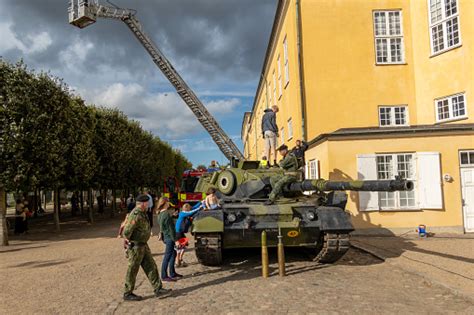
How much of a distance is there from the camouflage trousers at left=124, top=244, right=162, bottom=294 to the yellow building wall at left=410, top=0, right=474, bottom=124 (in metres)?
14.5

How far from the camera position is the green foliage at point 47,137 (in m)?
15.0

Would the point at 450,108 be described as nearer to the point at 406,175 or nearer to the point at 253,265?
the point at 406,175

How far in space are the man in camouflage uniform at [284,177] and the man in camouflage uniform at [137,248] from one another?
10.9ft

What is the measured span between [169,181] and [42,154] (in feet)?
29.8

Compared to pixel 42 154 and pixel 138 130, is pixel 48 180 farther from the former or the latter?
pixel 138 130

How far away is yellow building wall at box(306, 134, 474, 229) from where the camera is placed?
44.7 ft

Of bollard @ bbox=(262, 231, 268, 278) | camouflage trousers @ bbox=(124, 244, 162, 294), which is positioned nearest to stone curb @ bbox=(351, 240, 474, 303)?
bollard @ bbox=(262, 231, 268, 278)

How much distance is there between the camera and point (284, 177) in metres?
9.39

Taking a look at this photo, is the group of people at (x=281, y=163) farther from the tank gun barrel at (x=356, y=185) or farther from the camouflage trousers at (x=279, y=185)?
the tank gun barrel at (x=356, y=185)

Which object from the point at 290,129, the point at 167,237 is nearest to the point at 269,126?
the point at 290,129

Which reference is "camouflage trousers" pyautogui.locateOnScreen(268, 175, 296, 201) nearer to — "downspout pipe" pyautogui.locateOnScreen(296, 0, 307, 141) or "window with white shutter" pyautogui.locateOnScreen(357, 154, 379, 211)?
"window with white shutter" pyautogui.locateOnScreen(357, 154, 379, 211)

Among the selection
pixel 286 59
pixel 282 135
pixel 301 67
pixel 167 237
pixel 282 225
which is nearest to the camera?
pixel 167 237

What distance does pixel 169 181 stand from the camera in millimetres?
24344

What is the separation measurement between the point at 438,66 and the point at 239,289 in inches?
584
